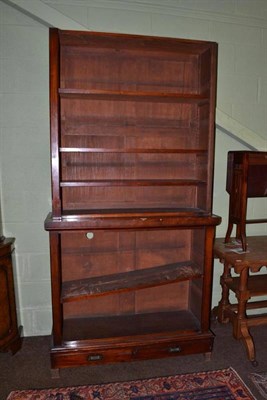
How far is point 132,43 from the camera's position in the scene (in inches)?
77.7

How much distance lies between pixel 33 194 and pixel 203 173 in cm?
127

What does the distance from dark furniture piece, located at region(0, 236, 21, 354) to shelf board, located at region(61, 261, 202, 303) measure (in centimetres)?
39

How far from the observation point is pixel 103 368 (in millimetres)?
2090

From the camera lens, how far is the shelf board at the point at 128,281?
203 centimetres

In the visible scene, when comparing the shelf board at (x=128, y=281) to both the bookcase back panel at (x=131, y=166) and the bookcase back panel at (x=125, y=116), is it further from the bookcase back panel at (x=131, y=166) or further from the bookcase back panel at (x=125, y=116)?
the bookcase back panel at (x=125, y=116)

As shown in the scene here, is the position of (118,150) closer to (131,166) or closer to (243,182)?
(131,166)

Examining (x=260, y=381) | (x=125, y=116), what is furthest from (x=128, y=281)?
(x=125, y=116)

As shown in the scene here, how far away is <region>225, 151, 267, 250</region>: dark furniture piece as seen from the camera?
2.17m

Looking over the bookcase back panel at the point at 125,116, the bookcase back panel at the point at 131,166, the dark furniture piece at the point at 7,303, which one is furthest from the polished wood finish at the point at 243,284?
Answer: the dark furniture piece at the point at 7,303

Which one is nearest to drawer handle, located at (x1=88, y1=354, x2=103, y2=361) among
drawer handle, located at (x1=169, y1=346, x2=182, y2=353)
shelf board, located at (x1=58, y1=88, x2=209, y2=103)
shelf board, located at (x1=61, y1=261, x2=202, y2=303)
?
shelf board, located at (x1=61, y1=261, x2=202, y2=303)

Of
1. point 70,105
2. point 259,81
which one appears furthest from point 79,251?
point 259,81

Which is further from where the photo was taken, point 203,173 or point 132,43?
point 203,173

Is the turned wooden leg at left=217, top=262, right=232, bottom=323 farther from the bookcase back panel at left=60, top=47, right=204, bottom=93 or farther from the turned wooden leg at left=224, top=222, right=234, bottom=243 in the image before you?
the bookcase back panel at left=60, top=47, right=204, bottom=93

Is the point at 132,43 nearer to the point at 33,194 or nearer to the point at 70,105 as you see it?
the point at 70,105
